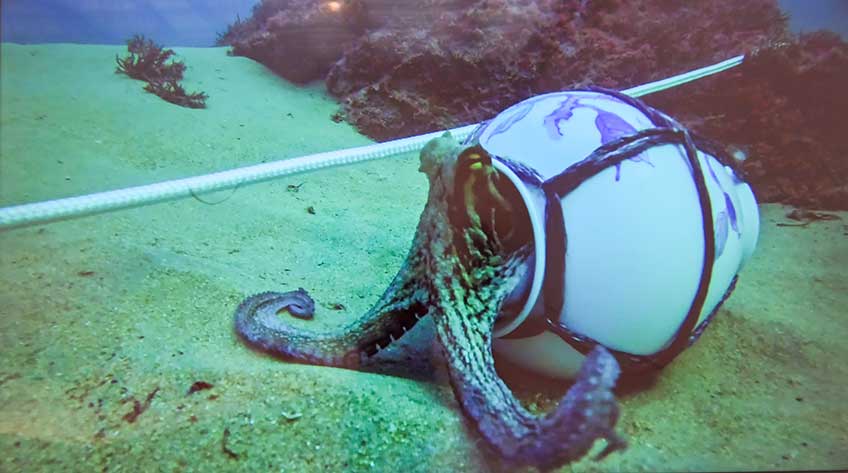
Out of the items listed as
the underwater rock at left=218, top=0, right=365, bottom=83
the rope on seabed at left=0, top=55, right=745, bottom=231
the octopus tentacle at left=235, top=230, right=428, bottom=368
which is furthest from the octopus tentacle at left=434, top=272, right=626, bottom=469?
the underwater rock at left=218, top=0, right=365, bottom=83

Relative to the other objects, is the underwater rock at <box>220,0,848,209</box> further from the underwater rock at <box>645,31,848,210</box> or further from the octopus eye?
the octopus eye

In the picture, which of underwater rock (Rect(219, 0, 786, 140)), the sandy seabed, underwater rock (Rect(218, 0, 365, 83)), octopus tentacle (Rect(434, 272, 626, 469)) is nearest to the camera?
octopus tentacle (Rect(434, 272, 626, 469))

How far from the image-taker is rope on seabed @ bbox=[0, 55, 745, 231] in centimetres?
93

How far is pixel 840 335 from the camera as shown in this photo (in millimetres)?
1480

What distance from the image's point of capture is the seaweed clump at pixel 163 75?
284 cm

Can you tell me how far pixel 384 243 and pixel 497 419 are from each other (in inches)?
53.7

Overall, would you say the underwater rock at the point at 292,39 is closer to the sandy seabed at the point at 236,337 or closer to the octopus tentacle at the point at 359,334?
the sandy seabed at the point at 236,337

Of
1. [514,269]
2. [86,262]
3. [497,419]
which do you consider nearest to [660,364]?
[514,269]

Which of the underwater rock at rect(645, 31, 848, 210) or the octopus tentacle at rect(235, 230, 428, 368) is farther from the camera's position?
the underwater rock at rect(645, 31, 848, 210)

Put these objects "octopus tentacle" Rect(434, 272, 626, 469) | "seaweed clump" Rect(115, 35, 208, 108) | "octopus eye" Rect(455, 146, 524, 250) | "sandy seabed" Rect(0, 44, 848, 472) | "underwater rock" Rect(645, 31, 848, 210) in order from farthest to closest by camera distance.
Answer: "seaweed clump" Rect(115, 35, 208, 108), "underwater rock" Rect(645, 31, 848, 210), "octopus eye" Rect(455, 146, 524, 250), "sandy seabed" Rect(0, 44, 848, 472), "octopus tentacle" Rect(434, 272, 626, 469)

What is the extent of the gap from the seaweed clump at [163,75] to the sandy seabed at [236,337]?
0.16 meters

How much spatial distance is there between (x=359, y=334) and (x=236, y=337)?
369mm

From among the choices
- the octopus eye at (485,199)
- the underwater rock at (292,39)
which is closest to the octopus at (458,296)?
the octopus eye at (485,199)

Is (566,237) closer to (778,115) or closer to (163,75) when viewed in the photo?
(778,115)
